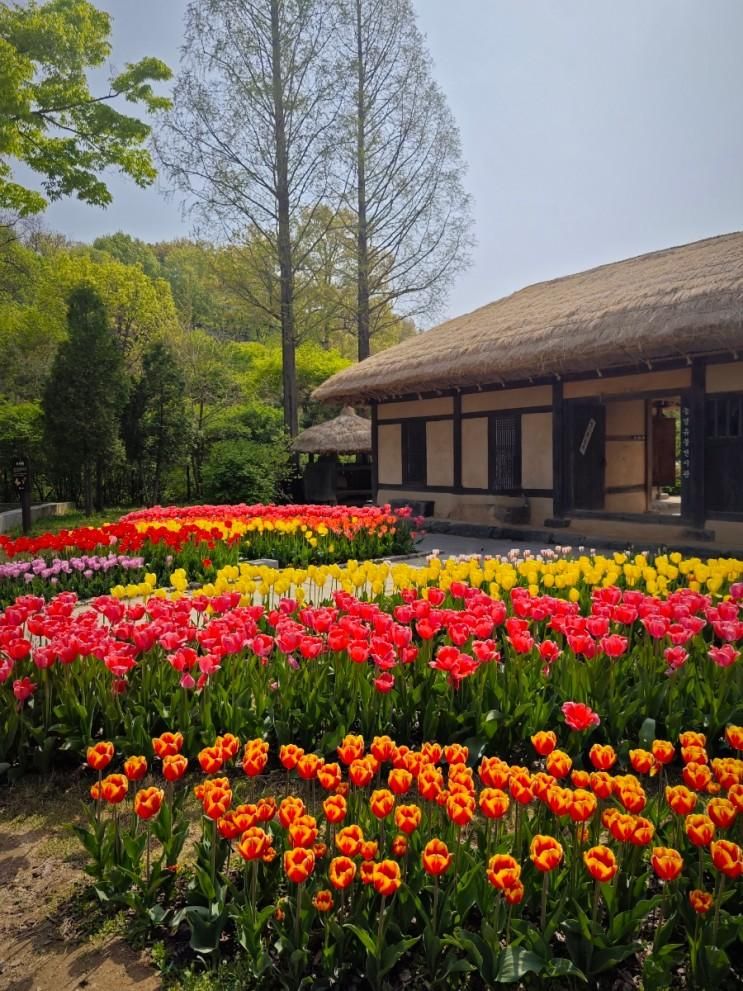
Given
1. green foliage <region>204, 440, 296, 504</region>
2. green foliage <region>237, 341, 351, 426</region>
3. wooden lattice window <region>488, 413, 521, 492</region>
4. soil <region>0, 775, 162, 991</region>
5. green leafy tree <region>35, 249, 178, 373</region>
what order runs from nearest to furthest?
soil <region>0, 775, 162, 991</region> < wooden lattice window <region>488, 413, 521, 492</region> < green foliage <region>204, 440, 296, 504</region> < green leafy tree <region>35, 249, 178, 373</region> < green foliage <region>237, 341, 351, 426</region>

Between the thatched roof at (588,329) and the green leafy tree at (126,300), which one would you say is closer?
the thatched roof at (588,329)

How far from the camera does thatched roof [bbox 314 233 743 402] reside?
848cm

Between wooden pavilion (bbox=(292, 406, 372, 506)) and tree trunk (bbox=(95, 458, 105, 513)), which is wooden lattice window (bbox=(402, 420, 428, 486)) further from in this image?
tree trunk (bbox=(95, 458, 105, 513))

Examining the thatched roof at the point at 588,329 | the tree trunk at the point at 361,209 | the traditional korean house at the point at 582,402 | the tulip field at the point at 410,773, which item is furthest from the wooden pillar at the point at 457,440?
the tree trunk at the point at 361,209

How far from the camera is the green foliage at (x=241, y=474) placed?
51.9ft

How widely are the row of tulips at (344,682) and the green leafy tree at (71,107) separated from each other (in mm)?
12270

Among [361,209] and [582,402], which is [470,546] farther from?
[361,209]

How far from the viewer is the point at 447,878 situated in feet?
6.09

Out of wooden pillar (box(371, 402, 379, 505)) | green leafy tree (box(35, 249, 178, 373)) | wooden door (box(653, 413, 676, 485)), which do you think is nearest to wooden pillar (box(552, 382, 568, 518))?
wooden door (box(653, 413, 676, 485))

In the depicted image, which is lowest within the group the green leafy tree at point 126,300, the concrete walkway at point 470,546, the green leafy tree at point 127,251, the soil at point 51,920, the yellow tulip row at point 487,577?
the concrete walkway at point 470,546

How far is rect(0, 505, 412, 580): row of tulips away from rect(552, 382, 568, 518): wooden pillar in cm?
308

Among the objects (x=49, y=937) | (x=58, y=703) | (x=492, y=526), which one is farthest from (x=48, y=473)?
(x=49, y=937)

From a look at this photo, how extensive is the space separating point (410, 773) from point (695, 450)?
8.65m

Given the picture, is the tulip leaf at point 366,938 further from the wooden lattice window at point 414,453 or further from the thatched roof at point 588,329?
the wooden lattice window at point 414,453
